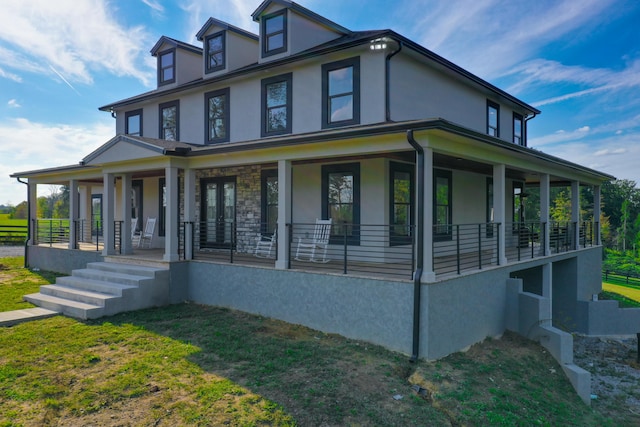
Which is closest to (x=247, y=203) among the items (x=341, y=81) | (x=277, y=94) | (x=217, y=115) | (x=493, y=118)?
(x=217, y=115)

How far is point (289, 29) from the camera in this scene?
10688 millimetres

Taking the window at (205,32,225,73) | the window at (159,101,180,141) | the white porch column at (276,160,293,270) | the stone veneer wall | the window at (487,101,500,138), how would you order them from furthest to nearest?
1. the window at (487,101,500,138)
2. the window at (159,101,180,141)
3. the window at (205,32,225,73)
4. the stone veneer wall
5. the white porch column at (276,160,293,270)

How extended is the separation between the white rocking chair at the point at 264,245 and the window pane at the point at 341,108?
3.25 m

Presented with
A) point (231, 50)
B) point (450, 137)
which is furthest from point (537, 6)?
point (231, 50)

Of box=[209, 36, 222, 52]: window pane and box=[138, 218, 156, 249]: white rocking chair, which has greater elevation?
box=[209, 36, 222, 52]: window pane

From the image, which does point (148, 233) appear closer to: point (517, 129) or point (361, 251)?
point (361, 251)

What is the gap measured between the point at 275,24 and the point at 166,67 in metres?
5.04

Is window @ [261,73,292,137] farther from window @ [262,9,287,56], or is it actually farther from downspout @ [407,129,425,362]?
downspout @ [407,129,425,362]

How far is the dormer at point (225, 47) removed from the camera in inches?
486

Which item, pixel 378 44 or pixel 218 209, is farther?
pixel 218 209

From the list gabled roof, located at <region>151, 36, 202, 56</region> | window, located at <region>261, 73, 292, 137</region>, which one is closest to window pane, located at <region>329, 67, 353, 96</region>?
window, located at <region>261, 73, 292, 137</region>

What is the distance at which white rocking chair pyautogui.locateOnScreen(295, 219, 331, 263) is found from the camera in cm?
969

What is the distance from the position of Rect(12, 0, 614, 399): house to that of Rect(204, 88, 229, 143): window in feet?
0.16

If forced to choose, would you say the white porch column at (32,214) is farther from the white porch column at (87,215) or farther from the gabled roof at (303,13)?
the gabled roof at (303,13)
